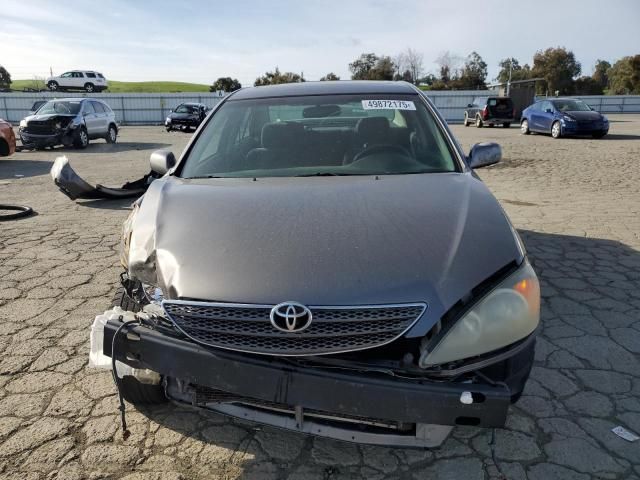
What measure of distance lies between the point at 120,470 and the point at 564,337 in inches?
111

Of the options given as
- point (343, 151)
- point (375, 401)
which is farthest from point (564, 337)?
point (375, 401)

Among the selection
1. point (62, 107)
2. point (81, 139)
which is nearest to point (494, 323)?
point (81, 139)

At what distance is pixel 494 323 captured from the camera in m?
1.90

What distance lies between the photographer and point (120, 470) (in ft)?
7.24

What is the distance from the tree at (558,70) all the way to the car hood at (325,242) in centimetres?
7862

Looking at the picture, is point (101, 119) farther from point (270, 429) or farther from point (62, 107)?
point (270, 429)

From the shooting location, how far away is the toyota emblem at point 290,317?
5.92ft

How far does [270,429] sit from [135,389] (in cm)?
67

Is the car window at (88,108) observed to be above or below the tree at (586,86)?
below

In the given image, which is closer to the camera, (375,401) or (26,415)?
(375,401)

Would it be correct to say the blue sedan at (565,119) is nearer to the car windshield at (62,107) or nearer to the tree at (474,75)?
the car windshield at (62,107)

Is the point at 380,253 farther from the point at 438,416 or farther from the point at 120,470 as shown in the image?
the point at 120,470

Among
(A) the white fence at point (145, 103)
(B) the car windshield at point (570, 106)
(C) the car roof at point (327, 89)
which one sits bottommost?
(C) the car roof at point (327, 89)

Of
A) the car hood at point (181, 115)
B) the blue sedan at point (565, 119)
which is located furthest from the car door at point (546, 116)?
the car hood at point (181, 115)
